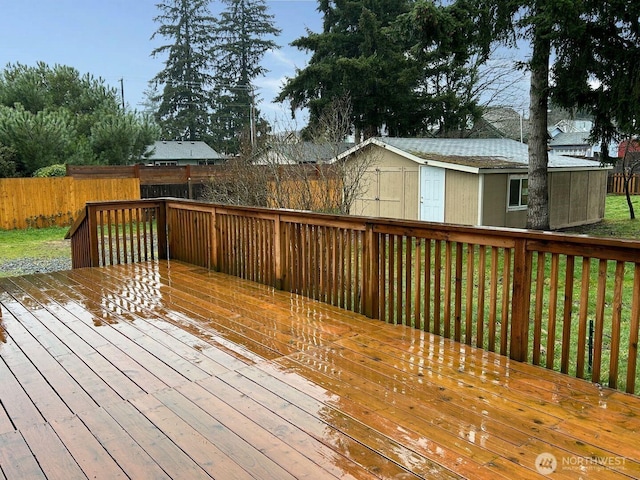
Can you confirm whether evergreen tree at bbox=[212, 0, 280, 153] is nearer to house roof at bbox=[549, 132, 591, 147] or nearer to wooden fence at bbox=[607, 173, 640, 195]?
A: wooden fence at bbox=[607, 173, 640, 195]

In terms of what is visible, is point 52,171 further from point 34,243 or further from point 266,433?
point 266,433

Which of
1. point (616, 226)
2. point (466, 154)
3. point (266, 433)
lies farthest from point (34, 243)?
point (616, 226)

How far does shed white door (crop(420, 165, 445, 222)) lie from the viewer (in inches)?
485

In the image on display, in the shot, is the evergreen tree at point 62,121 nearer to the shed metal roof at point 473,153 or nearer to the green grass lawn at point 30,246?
the green grass lawn at point 30,246

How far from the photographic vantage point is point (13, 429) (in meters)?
2.25

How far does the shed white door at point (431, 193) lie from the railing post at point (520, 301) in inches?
371

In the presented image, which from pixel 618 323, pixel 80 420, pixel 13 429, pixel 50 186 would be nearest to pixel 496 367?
pixel 618 323

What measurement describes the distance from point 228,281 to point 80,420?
2942 millimetres

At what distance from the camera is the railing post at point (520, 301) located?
9.67 feet

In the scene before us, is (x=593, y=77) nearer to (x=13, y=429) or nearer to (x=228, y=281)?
(x=228, y=281)

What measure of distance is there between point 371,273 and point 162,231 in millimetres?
3841

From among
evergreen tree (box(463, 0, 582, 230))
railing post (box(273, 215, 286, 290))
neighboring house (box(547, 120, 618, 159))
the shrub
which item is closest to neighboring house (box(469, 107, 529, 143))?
neighboring house (box(547, 120, 618, 159))

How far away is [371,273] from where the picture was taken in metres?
3.86

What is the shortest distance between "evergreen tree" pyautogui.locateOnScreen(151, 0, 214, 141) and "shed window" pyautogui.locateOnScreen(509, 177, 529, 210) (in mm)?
24935
